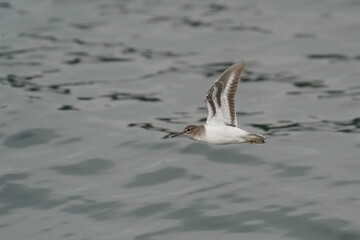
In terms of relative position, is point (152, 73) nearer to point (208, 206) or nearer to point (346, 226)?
point (208, 206)

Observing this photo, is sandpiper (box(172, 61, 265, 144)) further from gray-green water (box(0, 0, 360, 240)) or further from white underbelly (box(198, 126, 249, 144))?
gray-green water (box(0, 0, 360, 240))

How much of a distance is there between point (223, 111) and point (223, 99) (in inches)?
8.9

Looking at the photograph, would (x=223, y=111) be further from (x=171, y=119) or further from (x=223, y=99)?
(x=171, y=119)

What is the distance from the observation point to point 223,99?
17000mm

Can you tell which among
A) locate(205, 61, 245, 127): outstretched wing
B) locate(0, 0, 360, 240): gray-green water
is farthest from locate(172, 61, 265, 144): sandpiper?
locate(0, 0, 360, 240): gray-green water

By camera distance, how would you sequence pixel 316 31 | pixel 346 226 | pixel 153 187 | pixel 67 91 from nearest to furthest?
1. pixel 346 226
2. pixel 153 187
3. pixel 67 91
4. pixel 316 31

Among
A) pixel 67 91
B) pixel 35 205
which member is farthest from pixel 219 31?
pixel 35 205

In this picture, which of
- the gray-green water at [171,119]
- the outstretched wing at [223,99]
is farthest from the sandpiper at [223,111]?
the gray-green water at [171,119]

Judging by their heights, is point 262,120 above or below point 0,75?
below

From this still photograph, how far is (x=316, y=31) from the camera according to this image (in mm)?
31078

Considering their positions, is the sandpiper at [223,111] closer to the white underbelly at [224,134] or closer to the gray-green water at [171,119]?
the white underbelly at [224,134]

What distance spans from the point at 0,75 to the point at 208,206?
1034cm

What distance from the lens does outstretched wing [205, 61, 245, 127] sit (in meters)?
16.9

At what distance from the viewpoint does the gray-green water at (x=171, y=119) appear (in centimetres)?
1886
